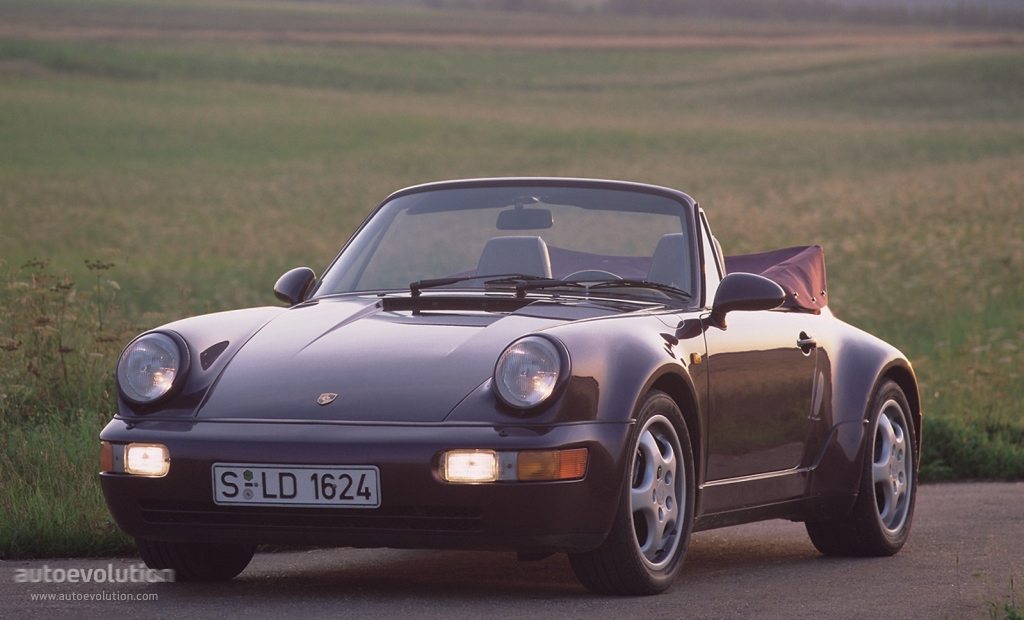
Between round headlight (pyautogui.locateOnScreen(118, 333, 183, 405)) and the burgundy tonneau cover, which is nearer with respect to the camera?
round headlight (pyautogui.locateOnScreen(118, 333, 183, 405))

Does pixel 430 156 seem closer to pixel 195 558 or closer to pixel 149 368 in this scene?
→ pixel 195 558

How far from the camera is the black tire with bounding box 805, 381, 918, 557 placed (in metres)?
6.88

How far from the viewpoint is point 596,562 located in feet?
17.1

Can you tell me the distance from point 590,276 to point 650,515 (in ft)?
3.86

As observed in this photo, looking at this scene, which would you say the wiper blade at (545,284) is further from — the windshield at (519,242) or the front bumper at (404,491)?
the front bumper at (404,491)

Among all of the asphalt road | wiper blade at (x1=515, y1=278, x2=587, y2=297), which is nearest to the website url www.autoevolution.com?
the asphalt road

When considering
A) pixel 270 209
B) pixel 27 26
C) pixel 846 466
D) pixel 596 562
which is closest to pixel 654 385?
pixel 596 562

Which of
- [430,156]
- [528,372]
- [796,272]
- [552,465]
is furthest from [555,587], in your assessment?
[430,156]

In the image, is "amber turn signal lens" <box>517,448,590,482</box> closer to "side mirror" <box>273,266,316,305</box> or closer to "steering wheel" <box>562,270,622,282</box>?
"steering wheel" <box>562,270,622,282</box>

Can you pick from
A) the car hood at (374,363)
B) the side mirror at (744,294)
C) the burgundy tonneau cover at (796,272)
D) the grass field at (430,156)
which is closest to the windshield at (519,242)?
the side mirror at (744,294)

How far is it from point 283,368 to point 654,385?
1.22 meters

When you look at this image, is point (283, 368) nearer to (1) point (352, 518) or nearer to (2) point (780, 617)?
(1) point (352, 518)

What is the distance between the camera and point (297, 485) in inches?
194

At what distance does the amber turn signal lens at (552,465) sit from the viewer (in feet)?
16.0
